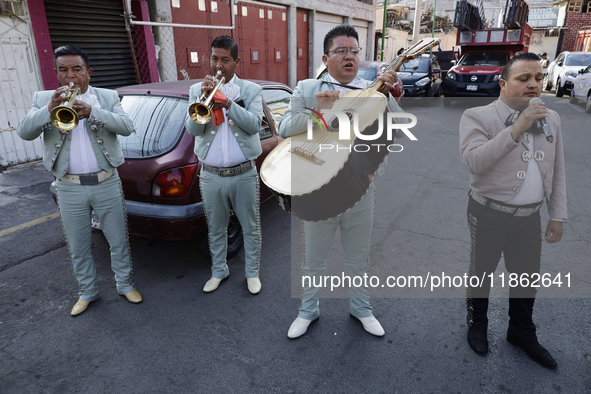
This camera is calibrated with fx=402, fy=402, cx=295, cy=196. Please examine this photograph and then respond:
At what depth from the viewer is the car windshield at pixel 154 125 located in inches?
134

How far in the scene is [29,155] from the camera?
7.04 meters

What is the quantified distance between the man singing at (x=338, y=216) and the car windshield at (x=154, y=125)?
4.38 feet

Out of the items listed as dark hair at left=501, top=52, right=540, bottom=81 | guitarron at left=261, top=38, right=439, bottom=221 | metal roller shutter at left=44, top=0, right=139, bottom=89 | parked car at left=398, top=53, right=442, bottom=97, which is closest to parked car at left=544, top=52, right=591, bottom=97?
parked car at left=398, top=53, right=442, bottom=97

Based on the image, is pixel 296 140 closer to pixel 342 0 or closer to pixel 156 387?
pixel 156 387

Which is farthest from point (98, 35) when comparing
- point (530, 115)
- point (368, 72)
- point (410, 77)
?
point (410, 77)

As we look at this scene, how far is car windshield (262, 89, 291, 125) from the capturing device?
14.7 ft

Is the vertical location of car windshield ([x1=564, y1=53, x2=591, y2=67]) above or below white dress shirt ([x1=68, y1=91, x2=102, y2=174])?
above

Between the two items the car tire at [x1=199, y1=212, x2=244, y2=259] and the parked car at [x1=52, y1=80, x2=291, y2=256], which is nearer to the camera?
the parked car at [x1=52, y1=80, x2=291, y2=256]

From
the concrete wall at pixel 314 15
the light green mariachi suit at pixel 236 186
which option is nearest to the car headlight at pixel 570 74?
the concrete wall at pixel 314 15

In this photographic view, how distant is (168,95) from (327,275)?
217cm

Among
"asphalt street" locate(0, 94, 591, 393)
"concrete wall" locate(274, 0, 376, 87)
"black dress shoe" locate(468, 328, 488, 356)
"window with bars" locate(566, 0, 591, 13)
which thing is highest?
"window with bars" locate(566, 0, 591, 13)

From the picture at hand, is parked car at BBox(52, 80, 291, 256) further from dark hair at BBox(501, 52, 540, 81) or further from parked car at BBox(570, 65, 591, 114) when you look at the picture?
parked car at BBox(570, 65, 591, 114)

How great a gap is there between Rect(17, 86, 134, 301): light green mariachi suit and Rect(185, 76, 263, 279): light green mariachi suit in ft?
1.84

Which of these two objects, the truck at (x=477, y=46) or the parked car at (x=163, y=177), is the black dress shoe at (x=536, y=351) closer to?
the parked car at (x=163, y=177)
